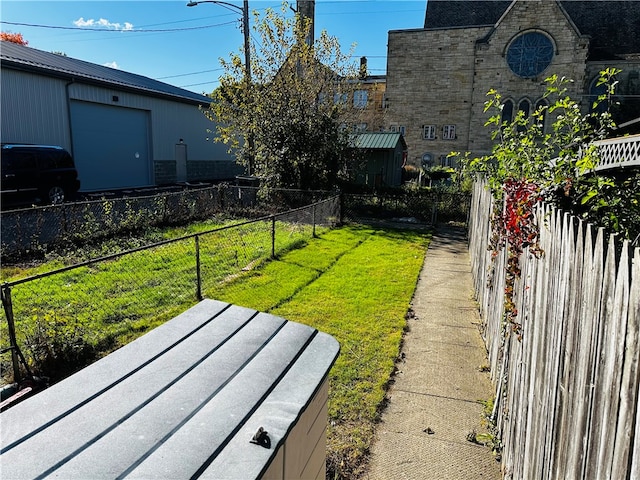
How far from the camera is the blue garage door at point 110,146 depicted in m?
18.2

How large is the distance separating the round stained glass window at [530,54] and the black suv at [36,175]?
104ft

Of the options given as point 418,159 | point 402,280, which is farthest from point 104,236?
point 418,159

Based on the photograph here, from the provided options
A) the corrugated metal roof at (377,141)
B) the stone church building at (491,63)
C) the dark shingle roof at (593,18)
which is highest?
the dark shingle roof at (593,18)

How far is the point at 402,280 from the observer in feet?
24.3

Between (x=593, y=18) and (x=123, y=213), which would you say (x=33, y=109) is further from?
(x=593, y=18)

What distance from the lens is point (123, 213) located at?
10.4 m

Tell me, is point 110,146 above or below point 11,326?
above

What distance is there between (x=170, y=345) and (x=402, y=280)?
599cm

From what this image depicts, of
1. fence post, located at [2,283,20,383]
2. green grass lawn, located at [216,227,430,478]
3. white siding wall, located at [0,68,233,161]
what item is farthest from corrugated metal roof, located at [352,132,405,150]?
fence post, located at [2,283,20,383]

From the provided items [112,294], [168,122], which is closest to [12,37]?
[168,122]

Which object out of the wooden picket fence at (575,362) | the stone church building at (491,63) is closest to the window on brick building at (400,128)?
the stone church building at (491,63)

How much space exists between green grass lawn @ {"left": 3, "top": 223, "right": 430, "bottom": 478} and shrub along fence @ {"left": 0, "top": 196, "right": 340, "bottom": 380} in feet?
0.05

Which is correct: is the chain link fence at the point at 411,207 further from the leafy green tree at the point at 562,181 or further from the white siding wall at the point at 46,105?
the white siding wall at the point at 46,105

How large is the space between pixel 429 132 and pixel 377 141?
17355 mm
